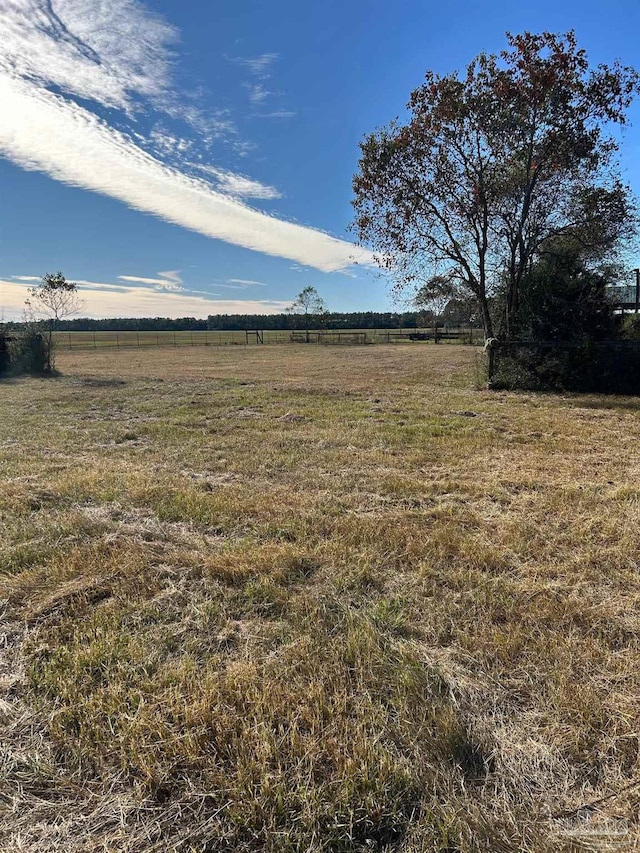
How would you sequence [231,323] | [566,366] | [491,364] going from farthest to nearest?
[231,323], [491,364], [566,366]

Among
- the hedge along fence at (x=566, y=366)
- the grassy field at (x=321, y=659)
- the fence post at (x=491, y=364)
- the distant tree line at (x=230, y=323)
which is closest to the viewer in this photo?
the grassy field at (x=321, y=659)

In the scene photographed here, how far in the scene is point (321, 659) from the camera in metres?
2.04

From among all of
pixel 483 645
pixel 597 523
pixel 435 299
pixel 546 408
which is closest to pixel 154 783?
pixel 483 645

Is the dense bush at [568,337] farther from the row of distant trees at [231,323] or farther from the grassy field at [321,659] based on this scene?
the row of distant trees at [231,323]

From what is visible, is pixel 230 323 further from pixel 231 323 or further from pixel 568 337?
pixel 568 337

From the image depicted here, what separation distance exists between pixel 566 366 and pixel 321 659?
10.2 m

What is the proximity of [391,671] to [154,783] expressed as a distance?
99cm

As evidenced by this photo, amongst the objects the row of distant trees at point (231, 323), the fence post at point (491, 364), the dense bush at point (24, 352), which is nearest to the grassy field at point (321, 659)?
the fence post at point (491, 364)

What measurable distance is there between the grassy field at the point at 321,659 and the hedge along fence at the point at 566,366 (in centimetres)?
609

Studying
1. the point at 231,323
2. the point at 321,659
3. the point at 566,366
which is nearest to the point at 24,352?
the point at 566,366

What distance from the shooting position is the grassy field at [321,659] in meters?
1.38

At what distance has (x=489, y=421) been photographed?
725 cm

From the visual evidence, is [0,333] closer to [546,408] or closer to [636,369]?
[546,408]

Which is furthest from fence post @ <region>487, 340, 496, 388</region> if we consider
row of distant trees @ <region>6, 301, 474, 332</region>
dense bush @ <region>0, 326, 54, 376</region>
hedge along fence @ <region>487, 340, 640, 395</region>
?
row of distant trees @ <region>6, 301, 474, 332</region>
